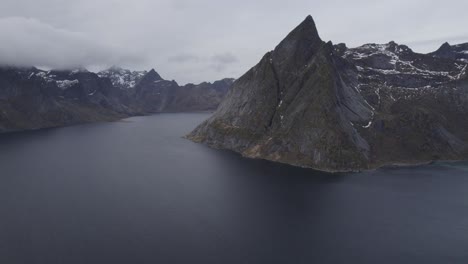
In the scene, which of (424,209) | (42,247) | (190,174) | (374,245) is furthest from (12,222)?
(424,209)

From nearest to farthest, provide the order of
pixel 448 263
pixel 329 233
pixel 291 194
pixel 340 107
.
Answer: pixel 448 263 < pixel 329 233 < pixel 291 194 < pixel 340 107

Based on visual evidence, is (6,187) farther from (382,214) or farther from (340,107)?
(340,107)

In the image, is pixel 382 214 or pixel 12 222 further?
pixel 382 214

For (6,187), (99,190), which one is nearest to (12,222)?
(99,190)

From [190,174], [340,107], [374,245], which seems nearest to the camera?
[374,245]

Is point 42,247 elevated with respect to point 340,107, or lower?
lower

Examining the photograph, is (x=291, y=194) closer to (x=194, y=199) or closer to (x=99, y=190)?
(x=194, y=199)
